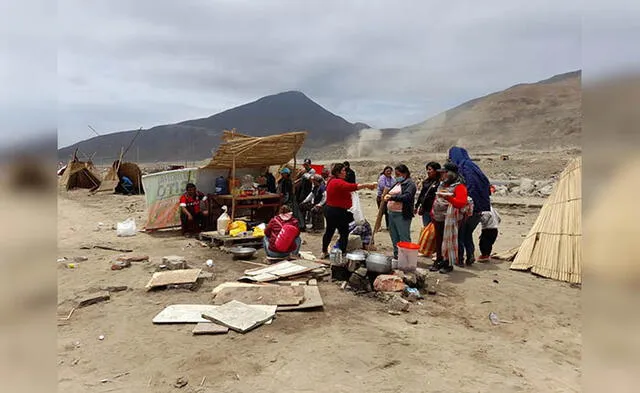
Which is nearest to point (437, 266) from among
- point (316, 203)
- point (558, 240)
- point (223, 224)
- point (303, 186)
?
point (558, 240)

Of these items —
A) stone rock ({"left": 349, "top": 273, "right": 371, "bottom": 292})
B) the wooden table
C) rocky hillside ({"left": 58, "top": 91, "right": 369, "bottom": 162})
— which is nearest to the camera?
stone rock ({"left": 349, "top": 273, "right": 371, "bottom": 292})

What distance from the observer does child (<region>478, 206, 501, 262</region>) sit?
6.80 m

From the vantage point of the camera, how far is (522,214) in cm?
1255

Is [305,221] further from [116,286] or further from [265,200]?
[116,286]

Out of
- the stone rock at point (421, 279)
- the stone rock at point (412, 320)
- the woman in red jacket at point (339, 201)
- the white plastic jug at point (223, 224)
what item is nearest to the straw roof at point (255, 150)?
the white plastic jug at point (223, 224)

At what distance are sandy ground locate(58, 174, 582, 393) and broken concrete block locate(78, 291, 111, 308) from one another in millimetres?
138

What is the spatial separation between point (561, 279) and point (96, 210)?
13.2 metres

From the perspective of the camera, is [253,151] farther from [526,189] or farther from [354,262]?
[526,189]

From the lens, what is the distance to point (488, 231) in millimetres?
6957

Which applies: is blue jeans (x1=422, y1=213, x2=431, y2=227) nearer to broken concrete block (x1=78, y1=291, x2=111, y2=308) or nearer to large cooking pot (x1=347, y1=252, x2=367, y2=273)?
large cooking pot (x1=347, y1=252, x2=367, y2=273)

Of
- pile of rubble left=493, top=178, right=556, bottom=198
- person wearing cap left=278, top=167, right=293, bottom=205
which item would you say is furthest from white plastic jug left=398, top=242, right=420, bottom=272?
pile of rubble left=493, top=178, right=556, bottom=198

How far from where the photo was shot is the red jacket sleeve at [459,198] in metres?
5.97

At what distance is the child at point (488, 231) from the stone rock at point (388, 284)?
2.21 m
